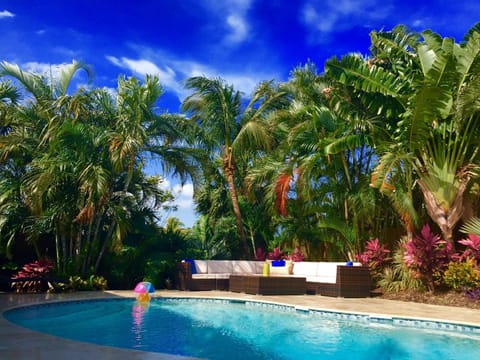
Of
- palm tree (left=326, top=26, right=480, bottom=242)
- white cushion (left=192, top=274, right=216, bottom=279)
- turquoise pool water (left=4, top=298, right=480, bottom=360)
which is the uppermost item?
palm tree (left=326, top=26, right=480, bottom=242)

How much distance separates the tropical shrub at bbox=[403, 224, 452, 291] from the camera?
436 inches

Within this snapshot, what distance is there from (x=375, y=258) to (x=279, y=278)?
2790mm

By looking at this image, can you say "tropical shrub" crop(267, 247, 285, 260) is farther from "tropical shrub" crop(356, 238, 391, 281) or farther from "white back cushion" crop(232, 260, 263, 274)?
"tropical shrub" crop(356, 238, 391, 281)

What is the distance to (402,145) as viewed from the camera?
11.4 meters

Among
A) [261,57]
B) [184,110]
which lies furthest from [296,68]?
[184,110]

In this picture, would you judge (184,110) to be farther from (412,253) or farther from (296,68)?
(412,253)

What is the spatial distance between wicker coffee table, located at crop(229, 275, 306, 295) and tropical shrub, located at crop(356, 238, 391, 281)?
73.3 inches

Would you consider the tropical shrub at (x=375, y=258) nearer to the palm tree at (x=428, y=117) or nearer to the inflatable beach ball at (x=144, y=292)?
the palm tree at (x=428, y=117)

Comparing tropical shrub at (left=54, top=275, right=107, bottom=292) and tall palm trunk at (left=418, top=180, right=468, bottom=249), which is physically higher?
tall palm trunk at (left=418, top=180, right=468, bottom=249)

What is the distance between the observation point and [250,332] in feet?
24.6

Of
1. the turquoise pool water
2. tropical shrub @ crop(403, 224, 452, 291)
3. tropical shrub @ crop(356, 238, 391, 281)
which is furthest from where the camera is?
tropical shrub @ crop(356, 238, 391, 281)

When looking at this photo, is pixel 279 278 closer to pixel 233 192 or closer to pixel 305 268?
pixel 305 268

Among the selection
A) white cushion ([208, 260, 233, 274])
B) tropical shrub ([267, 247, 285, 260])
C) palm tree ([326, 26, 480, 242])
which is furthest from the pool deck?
tropical shrub ([267, 247, 285, 260])

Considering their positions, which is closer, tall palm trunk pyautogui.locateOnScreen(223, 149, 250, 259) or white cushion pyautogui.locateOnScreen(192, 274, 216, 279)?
white cushion pyautogui.locateOnScreen(192, 274, 216, 279)
